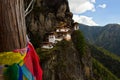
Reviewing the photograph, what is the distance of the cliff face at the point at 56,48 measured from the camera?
53.2 m

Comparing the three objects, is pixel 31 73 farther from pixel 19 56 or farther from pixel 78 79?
pixel 78 79

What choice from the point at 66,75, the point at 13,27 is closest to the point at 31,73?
→ the point at 13,27

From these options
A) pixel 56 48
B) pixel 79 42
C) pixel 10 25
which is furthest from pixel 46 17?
pixel 10 25

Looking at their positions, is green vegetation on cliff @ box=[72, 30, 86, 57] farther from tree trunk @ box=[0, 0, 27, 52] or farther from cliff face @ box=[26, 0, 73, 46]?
tree trunk @ box=[0, 0, 27, 52]

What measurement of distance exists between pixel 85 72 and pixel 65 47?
1530 centimetres

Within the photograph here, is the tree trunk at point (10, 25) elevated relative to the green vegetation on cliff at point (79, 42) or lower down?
elevated

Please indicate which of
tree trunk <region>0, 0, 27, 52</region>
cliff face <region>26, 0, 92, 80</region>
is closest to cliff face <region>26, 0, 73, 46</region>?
cliff face <region>26, 0, 92, 80</region>

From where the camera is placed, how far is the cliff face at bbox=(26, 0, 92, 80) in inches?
2094

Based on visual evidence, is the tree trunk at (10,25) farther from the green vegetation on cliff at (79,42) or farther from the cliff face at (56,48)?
the green vegetation on cliff at (79,42)

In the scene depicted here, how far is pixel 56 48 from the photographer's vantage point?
182 ft

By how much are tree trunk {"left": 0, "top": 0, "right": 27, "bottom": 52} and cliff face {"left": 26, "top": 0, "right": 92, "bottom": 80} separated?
156ft

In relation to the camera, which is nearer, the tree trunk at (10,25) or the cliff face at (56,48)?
the tree trunk at (10,25)

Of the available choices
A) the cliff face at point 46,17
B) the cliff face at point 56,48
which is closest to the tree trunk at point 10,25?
the cliff face at point 56,48

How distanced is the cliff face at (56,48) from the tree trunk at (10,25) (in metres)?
47.7
